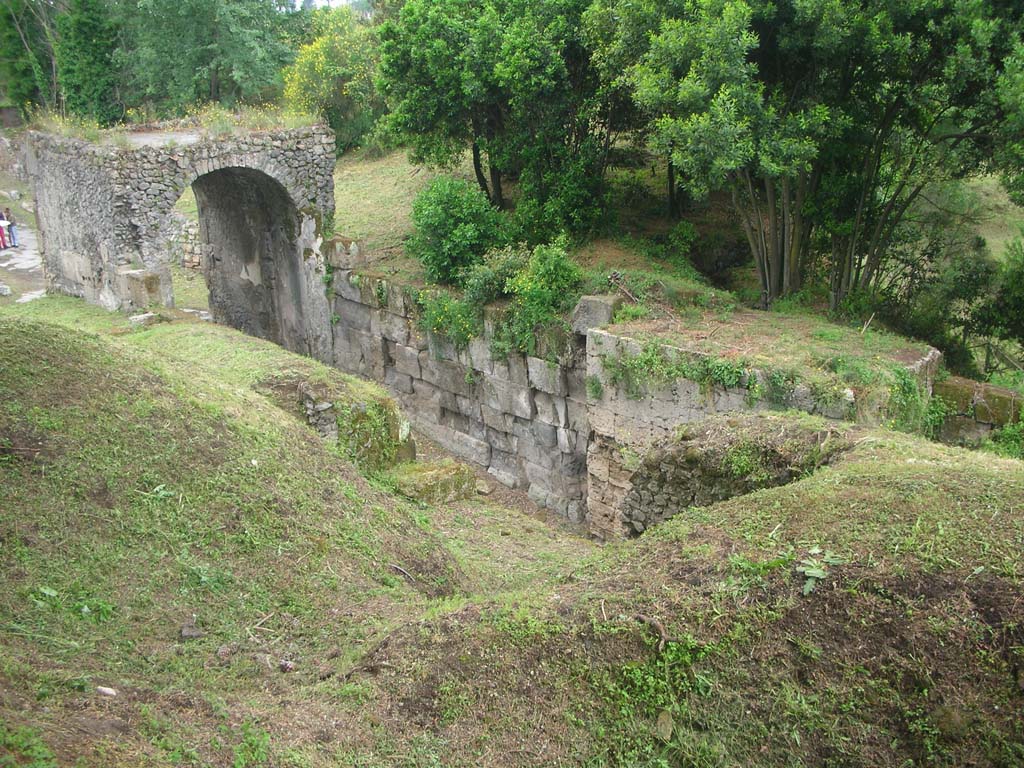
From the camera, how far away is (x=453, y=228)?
13359 millimetres

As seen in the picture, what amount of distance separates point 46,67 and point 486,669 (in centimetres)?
3381

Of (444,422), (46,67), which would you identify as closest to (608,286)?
(444,422)

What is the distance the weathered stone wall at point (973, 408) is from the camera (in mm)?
9375

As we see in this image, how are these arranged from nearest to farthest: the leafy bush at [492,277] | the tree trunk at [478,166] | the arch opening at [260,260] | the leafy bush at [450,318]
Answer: the leafy bush at [492,277], the leafy bush at [450,318], the tree trunk at [478,166], the arch opening at [260,260]

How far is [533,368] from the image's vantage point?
12.0m

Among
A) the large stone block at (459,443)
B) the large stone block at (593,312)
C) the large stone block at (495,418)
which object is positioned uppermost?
the large stone block at (593,312)

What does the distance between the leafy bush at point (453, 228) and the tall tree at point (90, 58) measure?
17.5 metres

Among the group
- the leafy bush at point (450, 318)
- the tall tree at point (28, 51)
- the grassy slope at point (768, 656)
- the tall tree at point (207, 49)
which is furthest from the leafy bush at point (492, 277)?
the tall tree at point (28, 51)

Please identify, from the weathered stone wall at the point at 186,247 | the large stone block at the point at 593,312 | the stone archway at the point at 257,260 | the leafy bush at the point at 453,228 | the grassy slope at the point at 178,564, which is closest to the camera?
the grassy slope at the point at 178,564

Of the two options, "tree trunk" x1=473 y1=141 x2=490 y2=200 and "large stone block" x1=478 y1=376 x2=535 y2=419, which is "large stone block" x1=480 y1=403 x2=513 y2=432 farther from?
"tree trunk" x1=473 y1=141 x2=490 y2=200

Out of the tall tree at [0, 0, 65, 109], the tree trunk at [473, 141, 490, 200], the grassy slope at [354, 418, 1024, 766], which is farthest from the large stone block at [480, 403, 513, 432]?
the tall tree at [0, 0, 65, 109]

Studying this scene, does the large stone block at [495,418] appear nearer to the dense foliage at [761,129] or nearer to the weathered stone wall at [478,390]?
the weathered stone wall at [478,390]

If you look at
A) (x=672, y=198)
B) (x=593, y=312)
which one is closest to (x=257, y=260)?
(x=672, y=198)

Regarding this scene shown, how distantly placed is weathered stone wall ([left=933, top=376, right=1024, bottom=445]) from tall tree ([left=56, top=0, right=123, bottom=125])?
25041 millimetres
